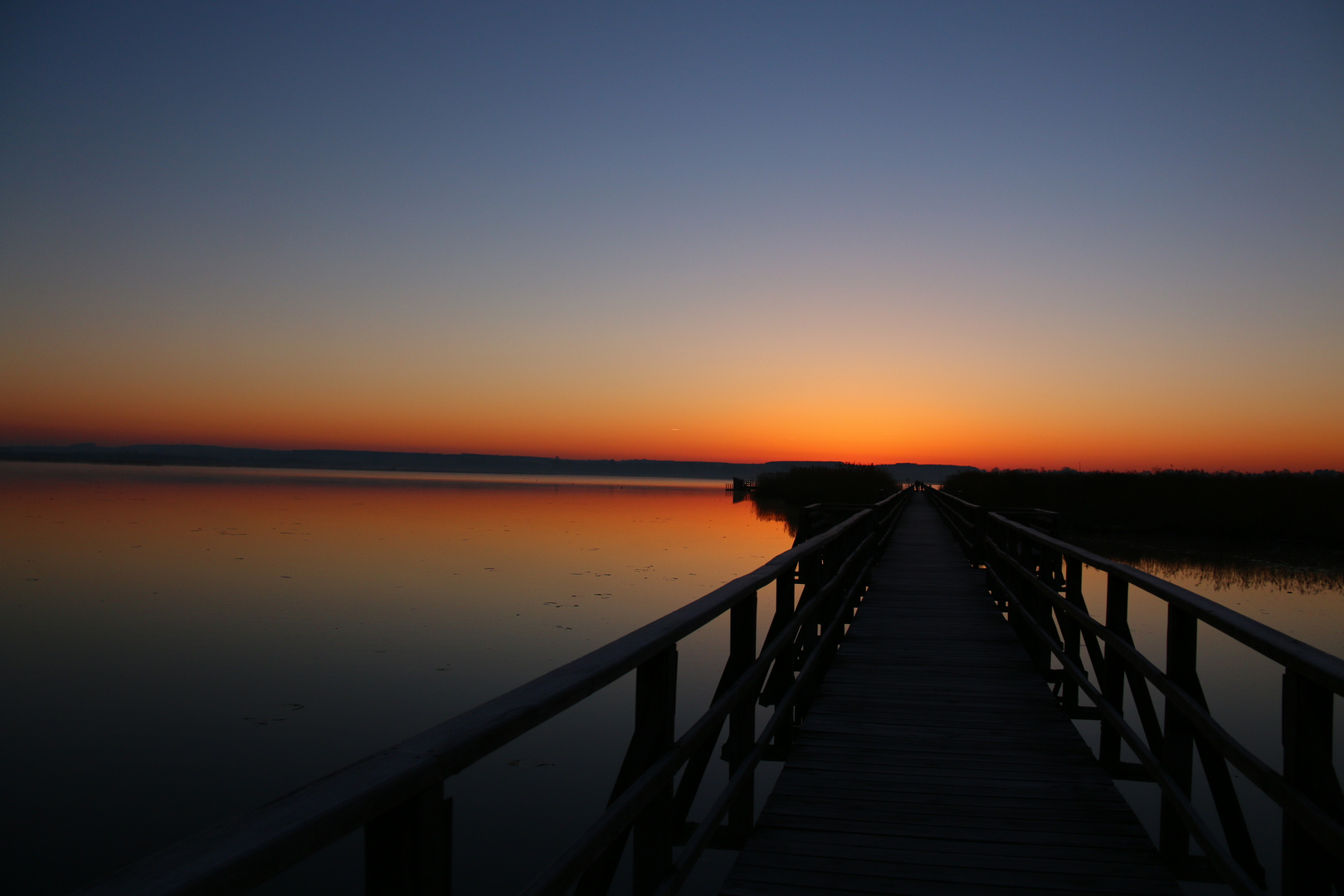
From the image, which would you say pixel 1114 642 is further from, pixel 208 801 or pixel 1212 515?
pixel 1212 515

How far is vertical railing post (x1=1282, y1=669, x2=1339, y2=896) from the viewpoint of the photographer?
2.19 metres

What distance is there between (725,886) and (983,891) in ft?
3.15

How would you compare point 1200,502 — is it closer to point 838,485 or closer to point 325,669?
point 838,485

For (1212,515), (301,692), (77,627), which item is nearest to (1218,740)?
(301,692)

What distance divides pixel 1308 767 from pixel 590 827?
6.47ft

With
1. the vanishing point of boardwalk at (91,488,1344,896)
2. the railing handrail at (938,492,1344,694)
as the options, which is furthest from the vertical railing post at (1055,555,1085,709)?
the railing handrail at (938,492,1344,694)

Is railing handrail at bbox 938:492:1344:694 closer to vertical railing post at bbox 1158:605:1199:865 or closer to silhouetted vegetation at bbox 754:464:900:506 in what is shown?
vertical railing post at bbox 1158:605:1199:865

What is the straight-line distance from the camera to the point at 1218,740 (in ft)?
8.55

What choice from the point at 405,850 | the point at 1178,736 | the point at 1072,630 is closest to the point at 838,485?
the point at 1072,630

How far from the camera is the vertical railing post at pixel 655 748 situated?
7.31ft

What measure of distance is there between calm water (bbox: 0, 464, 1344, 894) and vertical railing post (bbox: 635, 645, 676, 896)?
3.13 meters

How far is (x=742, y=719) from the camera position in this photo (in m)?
3.44

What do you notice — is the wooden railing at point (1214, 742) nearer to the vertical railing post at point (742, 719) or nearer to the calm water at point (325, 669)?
the vertical railing post at point (742, 719)

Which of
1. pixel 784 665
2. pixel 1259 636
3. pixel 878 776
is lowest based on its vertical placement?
pixel 878 776
